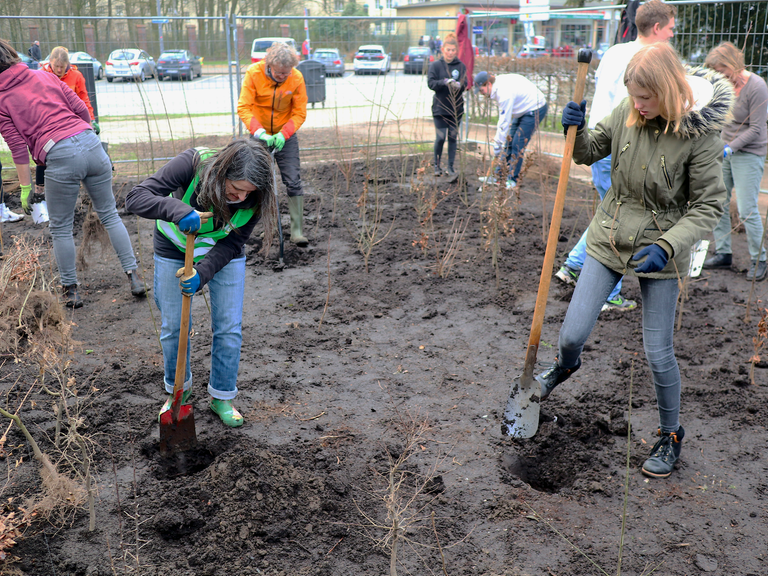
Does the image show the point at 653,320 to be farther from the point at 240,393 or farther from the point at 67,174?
the point at 67,174

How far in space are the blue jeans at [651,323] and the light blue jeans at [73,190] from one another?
3.14 m

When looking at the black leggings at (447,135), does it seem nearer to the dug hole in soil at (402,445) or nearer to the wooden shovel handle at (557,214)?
the dug hole in soil at (402,445)

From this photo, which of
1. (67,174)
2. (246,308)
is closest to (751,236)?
(246,308)

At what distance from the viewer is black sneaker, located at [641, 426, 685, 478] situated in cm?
269

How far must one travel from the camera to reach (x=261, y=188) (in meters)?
2.47

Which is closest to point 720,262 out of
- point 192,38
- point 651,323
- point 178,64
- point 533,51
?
point 651,323

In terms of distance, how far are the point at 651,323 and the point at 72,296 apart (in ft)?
12.3

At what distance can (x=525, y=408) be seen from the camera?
9.50 ft

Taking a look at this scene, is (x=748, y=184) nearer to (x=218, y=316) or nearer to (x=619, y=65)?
(x=619, y=65)

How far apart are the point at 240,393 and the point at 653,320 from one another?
2.07 meters

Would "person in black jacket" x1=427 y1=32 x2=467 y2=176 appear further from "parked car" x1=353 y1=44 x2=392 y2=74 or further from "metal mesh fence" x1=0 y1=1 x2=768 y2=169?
"parked car" x1=353 y1=44 x2=392 y2=74

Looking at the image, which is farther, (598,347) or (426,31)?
(426,31)

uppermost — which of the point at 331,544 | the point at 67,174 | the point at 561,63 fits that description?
the point at 561,63

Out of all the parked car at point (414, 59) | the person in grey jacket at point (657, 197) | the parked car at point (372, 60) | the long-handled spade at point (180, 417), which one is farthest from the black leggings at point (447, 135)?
the long-handled spade at point (180, 417)
